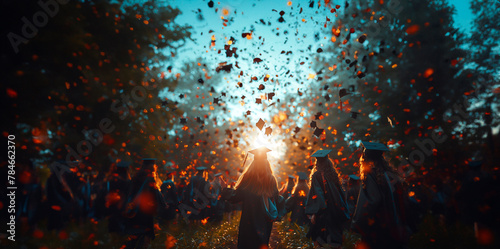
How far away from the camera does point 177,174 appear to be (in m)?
27.3

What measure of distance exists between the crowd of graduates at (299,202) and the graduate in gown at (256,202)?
0.02 m

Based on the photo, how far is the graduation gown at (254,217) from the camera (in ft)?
20.2

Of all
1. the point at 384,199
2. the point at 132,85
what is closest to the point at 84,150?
the point at 132,85

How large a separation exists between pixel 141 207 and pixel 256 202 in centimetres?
329

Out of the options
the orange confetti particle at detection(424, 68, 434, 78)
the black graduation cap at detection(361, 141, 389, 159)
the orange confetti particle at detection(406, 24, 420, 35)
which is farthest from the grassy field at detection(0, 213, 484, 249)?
the orange confetti particle at detection(406, 24, 420, 35)

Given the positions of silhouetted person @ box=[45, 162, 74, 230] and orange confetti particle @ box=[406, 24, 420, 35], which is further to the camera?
orange confetti particle @ box=[406, 24, 420, 35]

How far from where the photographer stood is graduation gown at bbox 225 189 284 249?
6.16 m

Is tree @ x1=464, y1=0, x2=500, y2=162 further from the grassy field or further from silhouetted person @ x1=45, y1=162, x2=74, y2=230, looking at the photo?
silhouetted person @ x1=45, y1=162, x2=74, y2=230

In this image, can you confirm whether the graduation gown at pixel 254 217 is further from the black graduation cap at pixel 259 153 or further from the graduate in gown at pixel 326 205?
the graduate in gown at pixel 326 205

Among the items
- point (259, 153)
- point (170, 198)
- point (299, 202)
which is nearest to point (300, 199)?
point (299, 202)

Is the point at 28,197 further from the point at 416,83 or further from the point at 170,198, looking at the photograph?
the point at 416,83
